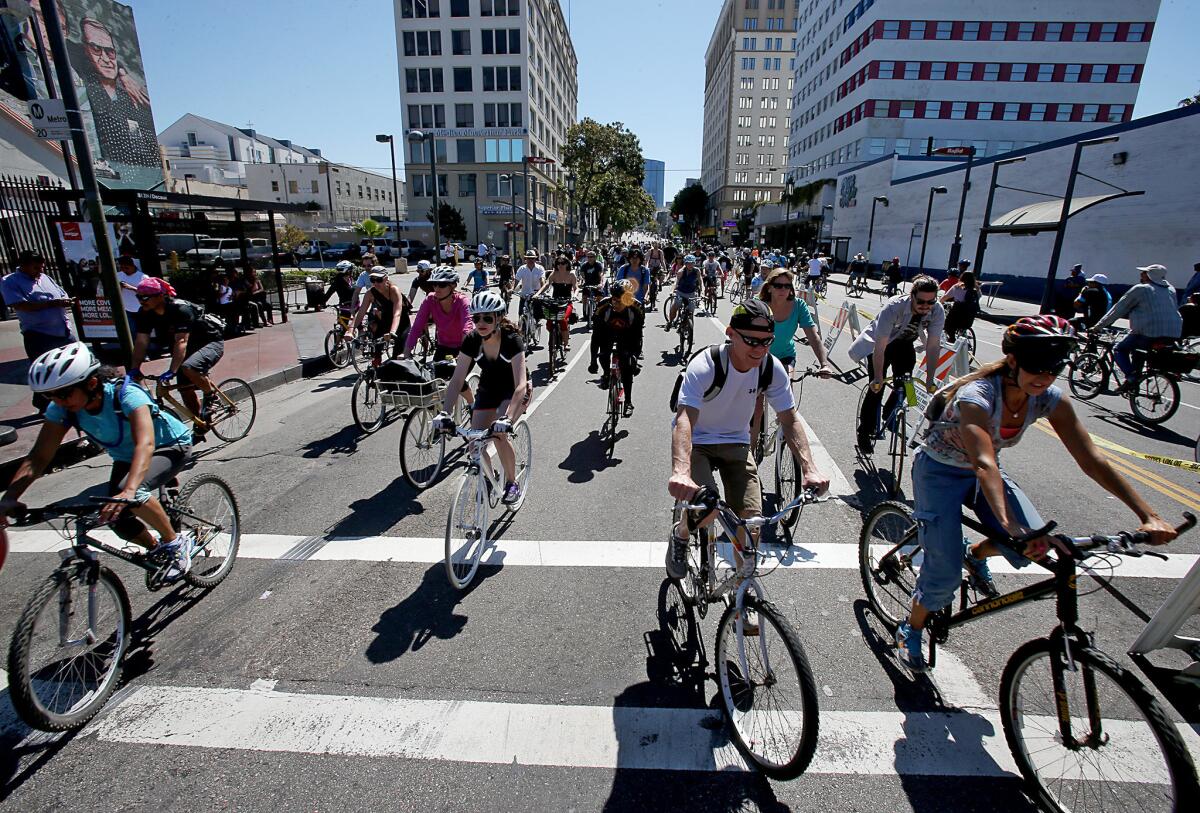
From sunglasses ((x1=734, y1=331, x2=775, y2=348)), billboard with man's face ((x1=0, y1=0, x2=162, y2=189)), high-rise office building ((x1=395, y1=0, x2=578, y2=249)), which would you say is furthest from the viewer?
high-rise office building ((x1=395, y1=0, x2=578, y2=249))

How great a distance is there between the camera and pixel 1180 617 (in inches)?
103

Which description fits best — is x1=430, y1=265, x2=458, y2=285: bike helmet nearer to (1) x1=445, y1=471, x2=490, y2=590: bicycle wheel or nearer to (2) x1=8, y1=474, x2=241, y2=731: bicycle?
(1) x1=445, y1=471, x2=490, y2=590: bicycle wheel

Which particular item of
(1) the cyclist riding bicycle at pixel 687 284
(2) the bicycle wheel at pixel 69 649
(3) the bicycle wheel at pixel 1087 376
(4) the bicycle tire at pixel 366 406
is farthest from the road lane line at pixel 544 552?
(1) the cyclist riding bicycle at pixel 687 284

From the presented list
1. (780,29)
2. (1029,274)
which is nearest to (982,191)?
(1029,274)

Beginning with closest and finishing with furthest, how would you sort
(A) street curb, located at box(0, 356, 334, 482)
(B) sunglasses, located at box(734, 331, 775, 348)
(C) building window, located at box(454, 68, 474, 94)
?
(B) sunglasses, located at box(734, 331, 775, 348) < (A) street curb, located at box(0, 356, 334, 482) < (C) building window, located at box(454, 68, 474, 94)

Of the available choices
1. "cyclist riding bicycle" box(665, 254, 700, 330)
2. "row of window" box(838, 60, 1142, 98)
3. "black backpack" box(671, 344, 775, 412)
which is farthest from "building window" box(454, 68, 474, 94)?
"black backpack" box(671, 344, 775, 412)

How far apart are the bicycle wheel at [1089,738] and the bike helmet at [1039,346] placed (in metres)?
1.20

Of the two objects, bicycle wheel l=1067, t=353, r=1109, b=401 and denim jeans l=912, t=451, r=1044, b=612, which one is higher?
denim jeans l=912, t=451, r=1044, b=612

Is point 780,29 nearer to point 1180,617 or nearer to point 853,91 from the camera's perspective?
point 853,91

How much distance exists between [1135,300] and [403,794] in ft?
35.9

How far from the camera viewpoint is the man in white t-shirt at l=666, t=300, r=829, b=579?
322cm

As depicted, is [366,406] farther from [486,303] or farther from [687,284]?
[687,284]

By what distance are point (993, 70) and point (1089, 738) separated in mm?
67780

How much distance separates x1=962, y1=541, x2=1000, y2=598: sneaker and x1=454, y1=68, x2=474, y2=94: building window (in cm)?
6576
